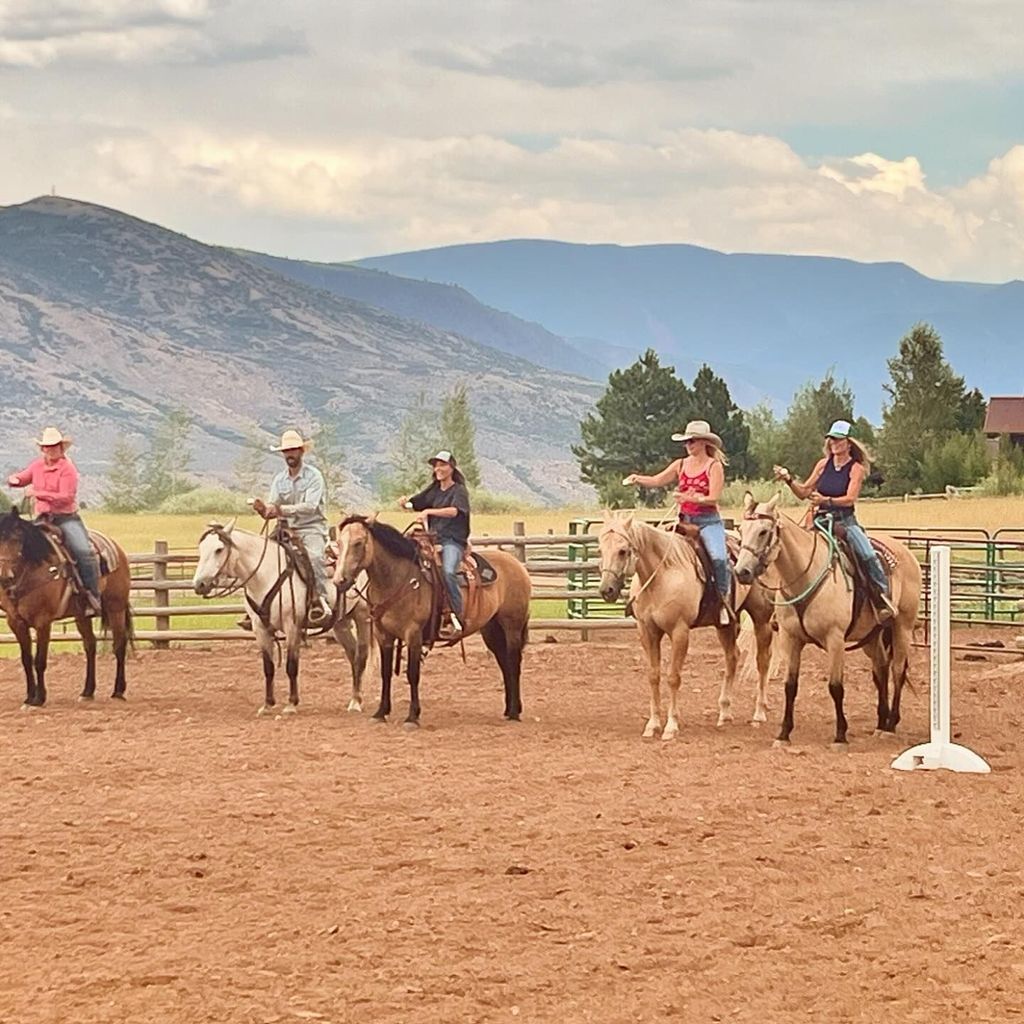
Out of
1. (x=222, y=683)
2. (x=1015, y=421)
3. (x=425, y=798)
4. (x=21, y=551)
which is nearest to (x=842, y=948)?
(x=425, y=798)

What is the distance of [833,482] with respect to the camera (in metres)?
12.4

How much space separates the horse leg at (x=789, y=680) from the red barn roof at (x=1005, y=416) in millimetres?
66148

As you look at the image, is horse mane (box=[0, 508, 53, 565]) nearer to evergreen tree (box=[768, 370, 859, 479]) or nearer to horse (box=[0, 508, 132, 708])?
horse (box=[0, 508, 132, 708])

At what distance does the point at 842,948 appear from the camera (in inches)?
257

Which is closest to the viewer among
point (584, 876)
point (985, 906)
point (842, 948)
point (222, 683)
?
point (842, 948)

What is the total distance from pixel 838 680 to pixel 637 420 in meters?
67.4

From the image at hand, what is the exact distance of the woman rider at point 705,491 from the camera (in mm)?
12719

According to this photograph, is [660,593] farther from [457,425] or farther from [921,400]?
[457,425]

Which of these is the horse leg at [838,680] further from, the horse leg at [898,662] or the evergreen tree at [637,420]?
the evergreen tree at [637,420]

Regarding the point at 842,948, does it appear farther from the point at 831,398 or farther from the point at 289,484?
the point at 831,398

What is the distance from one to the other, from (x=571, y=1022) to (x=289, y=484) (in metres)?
9.00

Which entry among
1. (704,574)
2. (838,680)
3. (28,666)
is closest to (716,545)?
(704,574)

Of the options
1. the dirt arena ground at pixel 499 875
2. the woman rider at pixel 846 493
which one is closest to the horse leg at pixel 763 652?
the dirt arena ground at pixel 499 875

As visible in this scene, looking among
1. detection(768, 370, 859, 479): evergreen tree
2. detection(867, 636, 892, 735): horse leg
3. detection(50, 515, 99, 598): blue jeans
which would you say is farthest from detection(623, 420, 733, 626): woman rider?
detection(768, 370, 859, 479): evergreen tree
